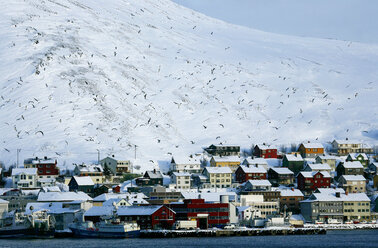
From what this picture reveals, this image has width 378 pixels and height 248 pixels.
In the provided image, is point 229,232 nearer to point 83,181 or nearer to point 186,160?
point 83,181

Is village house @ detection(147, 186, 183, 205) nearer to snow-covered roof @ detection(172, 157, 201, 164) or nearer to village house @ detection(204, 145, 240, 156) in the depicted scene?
snow-covered roof @ detection(172, 157, 201, 164)

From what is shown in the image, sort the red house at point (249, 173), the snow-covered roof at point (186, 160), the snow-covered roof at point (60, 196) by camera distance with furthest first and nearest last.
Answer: the snow-covered roof at point (186, 160)
the red house at point (249, 173)
the snow-covered roof at point (60, 196)

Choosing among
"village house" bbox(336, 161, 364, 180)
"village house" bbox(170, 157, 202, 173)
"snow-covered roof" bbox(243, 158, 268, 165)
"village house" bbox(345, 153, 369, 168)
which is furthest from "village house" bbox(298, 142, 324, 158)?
"village house" bbox(170, 157, 202, 173)

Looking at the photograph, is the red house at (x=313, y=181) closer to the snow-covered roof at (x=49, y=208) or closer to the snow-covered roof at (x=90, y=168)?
the snow-covered roof at (x=90, y=168)

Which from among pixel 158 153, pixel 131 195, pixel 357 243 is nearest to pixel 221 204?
pixel 131 195

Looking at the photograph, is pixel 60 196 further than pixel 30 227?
Yes

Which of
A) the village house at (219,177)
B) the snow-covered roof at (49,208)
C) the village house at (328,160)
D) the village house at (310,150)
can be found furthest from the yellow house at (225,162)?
the snow-covered roof at (49,208)

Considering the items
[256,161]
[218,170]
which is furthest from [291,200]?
[256,161]
